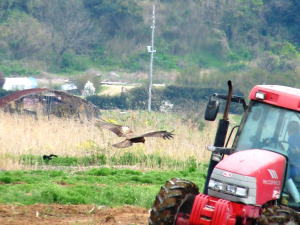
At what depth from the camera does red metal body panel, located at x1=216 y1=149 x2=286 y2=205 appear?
441cm

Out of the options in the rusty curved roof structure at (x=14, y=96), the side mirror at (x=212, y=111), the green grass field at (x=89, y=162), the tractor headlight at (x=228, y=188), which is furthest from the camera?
the rusty curved roof structure at (x=14, y=96)

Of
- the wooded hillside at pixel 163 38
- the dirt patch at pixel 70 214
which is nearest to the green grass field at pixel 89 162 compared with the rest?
the dirt patch at pixel 70 214

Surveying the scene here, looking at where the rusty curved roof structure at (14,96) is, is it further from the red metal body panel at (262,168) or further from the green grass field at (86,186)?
the red metal body panel at (262,168)

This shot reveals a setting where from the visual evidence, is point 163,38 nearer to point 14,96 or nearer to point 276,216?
point 14,96

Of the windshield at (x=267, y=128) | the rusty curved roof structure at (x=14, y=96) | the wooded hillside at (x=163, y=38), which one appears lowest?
the rusty curved roof structure at (x=14, y=96)

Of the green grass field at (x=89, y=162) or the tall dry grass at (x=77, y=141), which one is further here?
the tall dry grass at (x=77, y=141)

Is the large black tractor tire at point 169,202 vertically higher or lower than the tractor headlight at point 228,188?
lower

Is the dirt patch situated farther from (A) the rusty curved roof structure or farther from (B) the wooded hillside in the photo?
(A) the rusty curved roof structure

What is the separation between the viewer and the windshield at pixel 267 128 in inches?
199

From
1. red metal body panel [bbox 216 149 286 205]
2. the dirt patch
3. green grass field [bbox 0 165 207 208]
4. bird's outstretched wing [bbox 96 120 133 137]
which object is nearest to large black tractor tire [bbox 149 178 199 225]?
red metal body panel [bbox 216 149 286 205]

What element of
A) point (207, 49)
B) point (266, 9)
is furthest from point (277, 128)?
point (266, 9)

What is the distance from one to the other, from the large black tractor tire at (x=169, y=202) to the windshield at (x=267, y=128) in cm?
91

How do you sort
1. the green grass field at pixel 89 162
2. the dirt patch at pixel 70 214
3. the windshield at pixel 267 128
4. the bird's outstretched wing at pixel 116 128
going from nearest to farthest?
the windshield at pixel 267 128 → the dirt patch at pixel 70 214 → the green grass field at pixel 89 162 → the bird's outstretched wing at pixel 116 128

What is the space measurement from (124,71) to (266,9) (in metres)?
12.9
